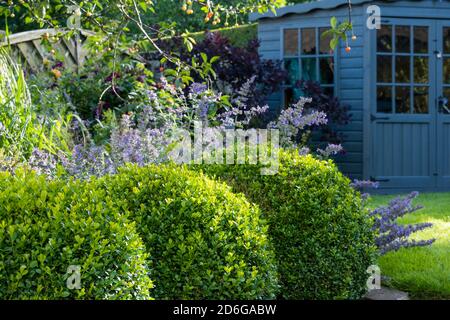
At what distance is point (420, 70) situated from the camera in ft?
31.1

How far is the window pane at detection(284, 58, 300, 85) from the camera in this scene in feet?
31.9

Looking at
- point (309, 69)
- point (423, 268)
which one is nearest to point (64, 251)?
point (423, 268)

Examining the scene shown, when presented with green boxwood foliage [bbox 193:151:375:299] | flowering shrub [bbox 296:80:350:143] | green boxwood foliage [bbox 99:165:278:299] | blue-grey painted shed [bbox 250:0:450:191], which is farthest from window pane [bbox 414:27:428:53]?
green boxwood foliage [bbox 99:165:278:299]

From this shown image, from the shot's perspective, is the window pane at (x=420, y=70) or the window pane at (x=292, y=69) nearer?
the window pane at (x=420, y=70)

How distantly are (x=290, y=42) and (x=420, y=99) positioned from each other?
1887 mm

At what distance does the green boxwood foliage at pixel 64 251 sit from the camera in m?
2.29

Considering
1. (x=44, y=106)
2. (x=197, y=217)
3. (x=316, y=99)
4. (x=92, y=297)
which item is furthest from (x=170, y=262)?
(x=316, y=99)

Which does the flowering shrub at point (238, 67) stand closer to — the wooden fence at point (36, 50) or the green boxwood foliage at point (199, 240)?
the wooden fence at point (36, 50)

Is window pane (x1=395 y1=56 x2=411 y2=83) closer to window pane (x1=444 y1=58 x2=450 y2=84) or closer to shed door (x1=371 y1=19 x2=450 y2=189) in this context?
shed door (x1=371 y1=19 x2=450 y2=189)

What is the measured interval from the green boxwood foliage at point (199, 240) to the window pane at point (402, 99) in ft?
22.2

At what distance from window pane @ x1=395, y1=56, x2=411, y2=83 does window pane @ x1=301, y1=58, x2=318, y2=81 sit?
1063 millimetres

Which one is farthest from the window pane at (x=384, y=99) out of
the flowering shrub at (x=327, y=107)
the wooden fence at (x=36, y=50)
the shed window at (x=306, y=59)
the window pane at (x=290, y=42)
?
the wooden fence at (x=36, y=50)

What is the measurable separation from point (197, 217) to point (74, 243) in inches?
24.4

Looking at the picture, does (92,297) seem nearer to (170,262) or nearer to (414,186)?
(170,262)
